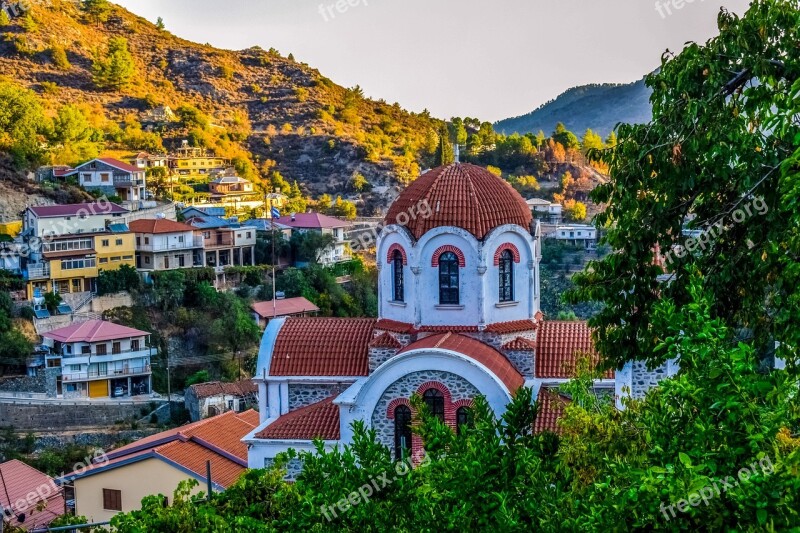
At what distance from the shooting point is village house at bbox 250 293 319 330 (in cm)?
4744

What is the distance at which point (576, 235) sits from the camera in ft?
212

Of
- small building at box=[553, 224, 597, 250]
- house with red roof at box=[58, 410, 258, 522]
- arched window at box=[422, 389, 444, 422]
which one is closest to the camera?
arched window at box=[422, 389, 444, 422]

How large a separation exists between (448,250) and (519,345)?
6.97ft

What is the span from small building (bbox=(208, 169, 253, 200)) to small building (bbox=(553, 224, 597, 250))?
21.3 metres

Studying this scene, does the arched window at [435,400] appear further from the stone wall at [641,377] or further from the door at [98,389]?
the door at [98,389]

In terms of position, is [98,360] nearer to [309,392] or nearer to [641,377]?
[309,392]

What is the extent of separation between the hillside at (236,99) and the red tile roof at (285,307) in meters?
32.3

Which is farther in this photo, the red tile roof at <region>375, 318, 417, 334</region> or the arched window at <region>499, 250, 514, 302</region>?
the arched window at <region>499, 250, 514, 302</region>

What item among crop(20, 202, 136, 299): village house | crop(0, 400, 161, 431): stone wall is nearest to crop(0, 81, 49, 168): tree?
crop(20, 202, 136, 299): village house

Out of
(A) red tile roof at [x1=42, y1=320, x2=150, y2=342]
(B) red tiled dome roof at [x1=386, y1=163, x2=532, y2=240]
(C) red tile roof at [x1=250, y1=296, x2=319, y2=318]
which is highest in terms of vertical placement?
(B) red tiled dome roof at [x1=386, y1=163, x2=532, y2=240]

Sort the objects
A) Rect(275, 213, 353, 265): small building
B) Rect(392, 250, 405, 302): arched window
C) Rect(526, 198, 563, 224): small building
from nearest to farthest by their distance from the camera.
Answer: Rect(392, 250, 405, 302): arched window
Rect(275, 213, 353, 265): small building
Rect(526, 198, 563, 224): small building

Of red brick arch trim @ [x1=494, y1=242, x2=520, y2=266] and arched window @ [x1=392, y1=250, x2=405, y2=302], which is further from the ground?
red brick arch trim @ [x1=494, y1=242, x2=520, y2=266]

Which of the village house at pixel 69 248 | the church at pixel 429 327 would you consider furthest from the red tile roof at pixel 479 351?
the village house at pixel 69 248

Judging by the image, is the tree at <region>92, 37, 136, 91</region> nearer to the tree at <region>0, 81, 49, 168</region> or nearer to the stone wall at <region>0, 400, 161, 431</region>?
the tree at <region>0, 81, 49, 168</region>
